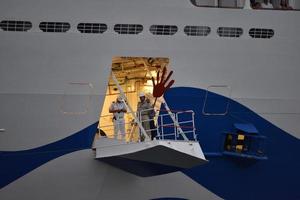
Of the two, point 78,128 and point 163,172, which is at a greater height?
point 78,128

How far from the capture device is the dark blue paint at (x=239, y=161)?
28.0 ft

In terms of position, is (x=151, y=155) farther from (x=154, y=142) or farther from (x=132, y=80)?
(x=132, y=80)

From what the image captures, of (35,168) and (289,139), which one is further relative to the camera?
(289,139)

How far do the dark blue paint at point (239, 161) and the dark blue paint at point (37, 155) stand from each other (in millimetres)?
1262

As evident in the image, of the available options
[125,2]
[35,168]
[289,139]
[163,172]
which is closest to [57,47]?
[125,2]

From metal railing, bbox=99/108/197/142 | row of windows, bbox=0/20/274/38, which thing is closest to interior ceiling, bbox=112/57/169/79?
row of windows, bbox=0/20/274/38

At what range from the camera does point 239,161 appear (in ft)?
28.2

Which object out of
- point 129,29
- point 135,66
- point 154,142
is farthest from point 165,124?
point 135,66

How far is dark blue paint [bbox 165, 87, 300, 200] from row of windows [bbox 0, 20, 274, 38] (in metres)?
0.83

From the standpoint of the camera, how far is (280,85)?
8836 mm

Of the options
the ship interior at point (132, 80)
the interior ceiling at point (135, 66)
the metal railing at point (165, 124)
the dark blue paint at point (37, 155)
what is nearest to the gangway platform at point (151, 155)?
the dark blue paint at point (37, 155)

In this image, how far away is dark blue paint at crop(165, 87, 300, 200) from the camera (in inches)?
336

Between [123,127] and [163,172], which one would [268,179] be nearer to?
[163,172]

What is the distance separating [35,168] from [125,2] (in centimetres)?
256
